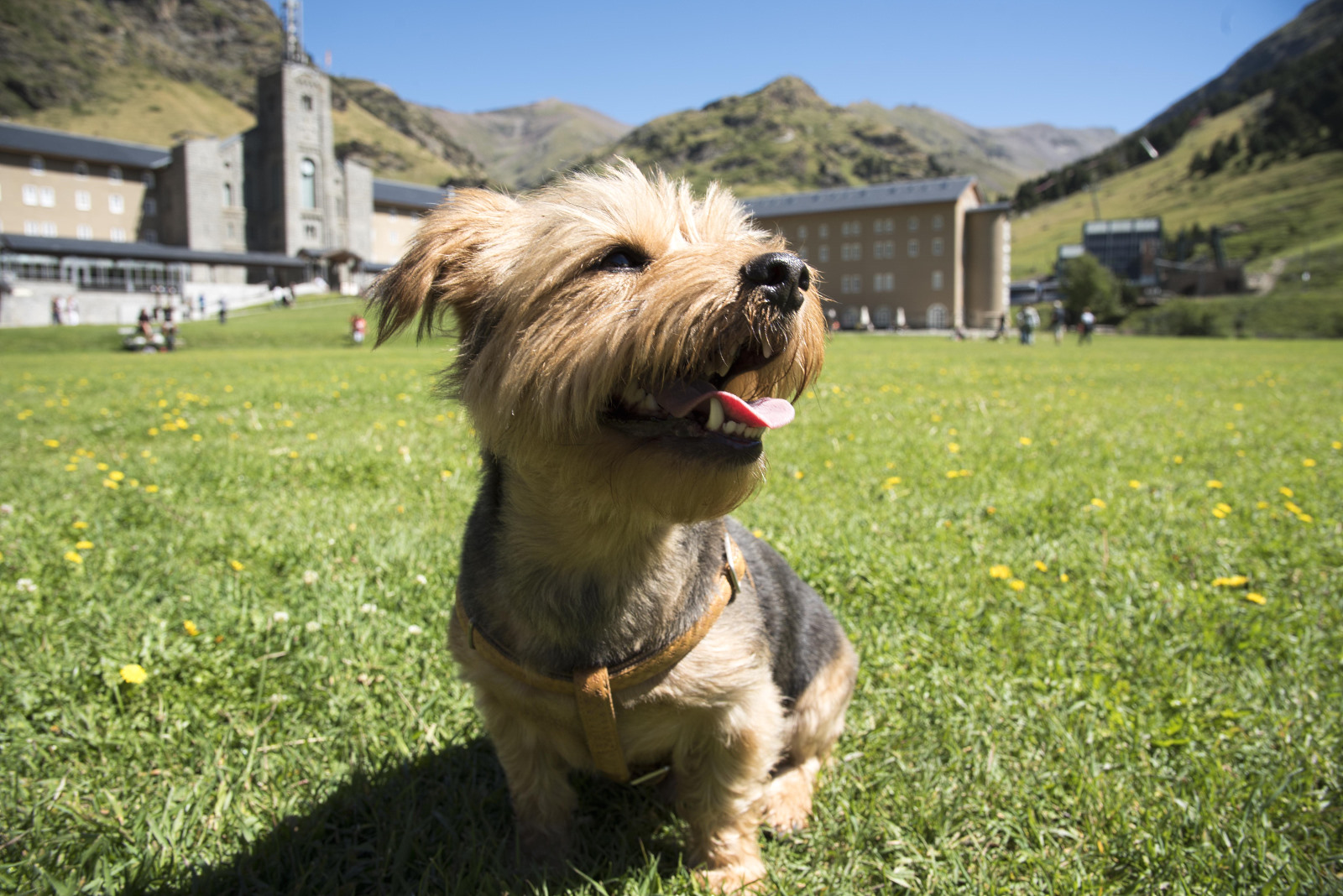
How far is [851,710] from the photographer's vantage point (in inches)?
120

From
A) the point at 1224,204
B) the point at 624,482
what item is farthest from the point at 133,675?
the point at 1224,204

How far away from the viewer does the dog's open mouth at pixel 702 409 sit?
1870 mm

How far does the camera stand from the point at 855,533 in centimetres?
466

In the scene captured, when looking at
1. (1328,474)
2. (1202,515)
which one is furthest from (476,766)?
(1328,474)

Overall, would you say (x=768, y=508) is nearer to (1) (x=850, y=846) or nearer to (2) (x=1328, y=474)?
(1) (x=850, y=846)

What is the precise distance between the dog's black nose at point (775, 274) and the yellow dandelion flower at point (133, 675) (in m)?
2.82

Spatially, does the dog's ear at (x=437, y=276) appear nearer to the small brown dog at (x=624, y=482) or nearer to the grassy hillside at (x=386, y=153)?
the small brown dog at (x=624, y=482)

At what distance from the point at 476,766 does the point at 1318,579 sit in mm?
4563

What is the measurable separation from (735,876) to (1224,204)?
161 meters

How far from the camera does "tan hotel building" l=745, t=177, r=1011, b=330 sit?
3098 inches

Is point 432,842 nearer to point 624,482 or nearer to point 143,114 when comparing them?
point 624,482

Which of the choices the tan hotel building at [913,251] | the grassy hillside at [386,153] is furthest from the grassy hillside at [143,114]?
the tan hotel building at [913,251]

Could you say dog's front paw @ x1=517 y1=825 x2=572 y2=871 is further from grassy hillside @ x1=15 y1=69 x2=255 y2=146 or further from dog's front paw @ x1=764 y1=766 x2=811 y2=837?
grassy hillside @ x1=15 y1=69 x2=255 y2=146

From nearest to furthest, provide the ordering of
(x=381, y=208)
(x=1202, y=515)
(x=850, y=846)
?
(x=850, y=846)
(x=1202, y=515)
(x=381, y=208)
